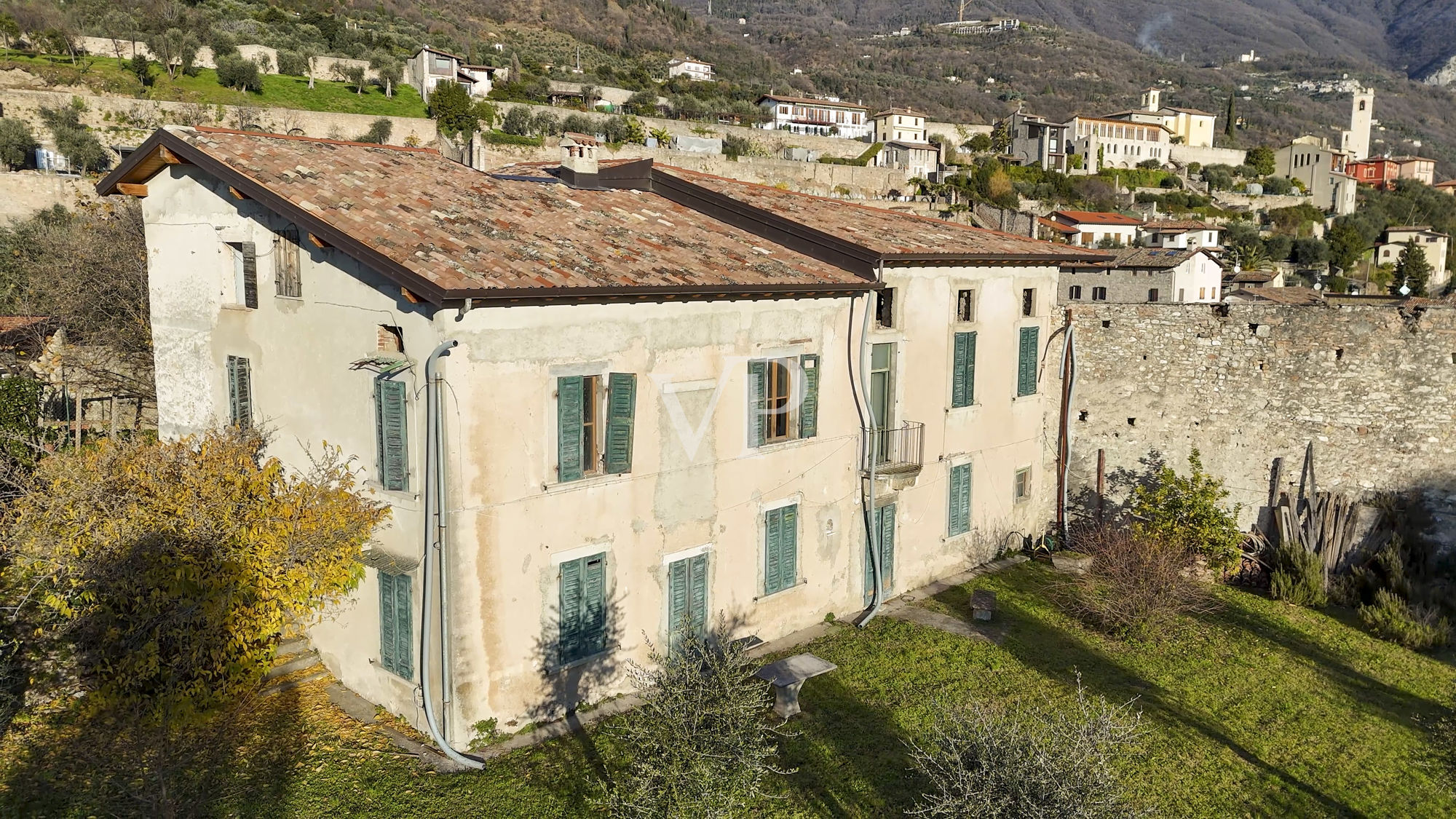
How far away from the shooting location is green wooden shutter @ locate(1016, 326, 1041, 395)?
17.4 m

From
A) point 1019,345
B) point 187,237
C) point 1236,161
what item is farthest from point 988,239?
point 1236,161

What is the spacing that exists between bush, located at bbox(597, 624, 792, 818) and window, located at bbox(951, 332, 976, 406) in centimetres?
827

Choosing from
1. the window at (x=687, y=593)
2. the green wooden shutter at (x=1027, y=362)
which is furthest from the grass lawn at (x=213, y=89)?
the window at (x=687, y=593)

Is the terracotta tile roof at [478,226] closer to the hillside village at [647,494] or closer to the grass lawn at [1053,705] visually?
the hillside village at [647,494]

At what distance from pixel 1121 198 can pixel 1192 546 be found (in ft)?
217

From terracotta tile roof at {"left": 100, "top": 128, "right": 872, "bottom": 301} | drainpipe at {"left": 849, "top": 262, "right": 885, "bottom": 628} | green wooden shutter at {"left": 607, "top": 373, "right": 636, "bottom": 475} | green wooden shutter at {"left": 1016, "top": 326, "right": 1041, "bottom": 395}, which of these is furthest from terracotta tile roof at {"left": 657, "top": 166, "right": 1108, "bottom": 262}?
green wooden shutter at {"left": 607, "top": 373, "right": 636, "bottom": 475}

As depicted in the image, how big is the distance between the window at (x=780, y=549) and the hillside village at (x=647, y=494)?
0.13 metres

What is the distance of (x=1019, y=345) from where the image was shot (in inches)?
681

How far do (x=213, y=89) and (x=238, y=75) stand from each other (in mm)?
1901

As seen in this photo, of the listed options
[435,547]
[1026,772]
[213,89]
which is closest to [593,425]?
[435,547]

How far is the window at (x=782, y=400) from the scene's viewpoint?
1283 cm

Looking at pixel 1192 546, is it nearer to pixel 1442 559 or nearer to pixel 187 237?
pixel 1442 559

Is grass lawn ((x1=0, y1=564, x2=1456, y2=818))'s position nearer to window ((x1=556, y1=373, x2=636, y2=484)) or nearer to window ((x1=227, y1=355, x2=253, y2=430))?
window ((x1=556, y1=373, x2=636, y2=484))

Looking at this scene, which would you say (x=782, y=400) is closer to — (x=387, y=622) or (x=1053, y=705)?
(x=1053, y=705)
